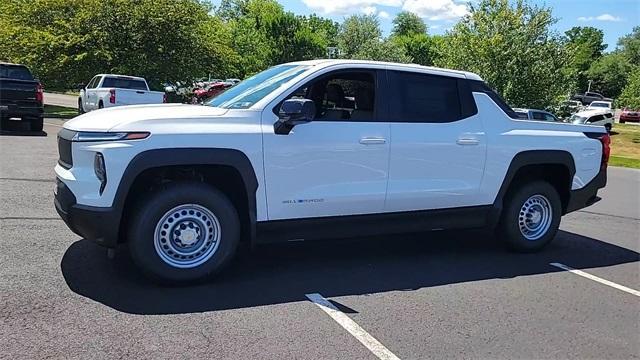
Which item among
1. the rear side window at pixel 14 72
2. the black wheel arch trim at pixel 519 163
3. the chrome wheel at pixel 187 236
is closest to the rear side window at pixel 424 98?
the black wheel arch trim at pixel 519 163

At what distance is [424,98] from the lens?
19.6ft

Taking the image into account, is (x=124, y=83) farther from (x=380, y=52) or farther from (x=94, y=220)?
(x=380, y=52)

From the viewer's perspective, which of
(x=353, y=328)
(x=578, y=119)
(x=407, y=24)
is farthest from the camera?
(x=407, y=24)

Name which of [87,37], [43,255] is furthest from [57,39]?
[43,255]

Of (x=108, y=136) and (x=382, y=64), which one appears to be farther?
(x=382, y=64)

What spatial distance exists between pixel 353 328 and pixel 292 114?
182 cm

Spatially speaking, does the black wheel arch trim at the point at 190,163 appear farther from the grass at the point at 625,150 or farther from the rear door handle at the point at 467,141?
the grass at the point at 625,150

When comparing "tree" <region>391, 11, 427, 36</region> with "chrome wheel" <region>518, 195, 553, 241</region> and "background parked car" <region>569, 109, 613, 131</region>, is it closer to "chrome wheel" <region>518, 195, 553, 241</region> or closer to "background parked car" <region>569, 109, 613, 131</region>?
"background parked car" <region>569, 109, 613, 131</region>

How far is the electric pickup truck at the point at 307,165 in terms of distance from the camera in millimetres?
4734

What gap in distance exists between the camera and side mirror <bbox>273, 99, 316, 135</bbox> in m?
4.97

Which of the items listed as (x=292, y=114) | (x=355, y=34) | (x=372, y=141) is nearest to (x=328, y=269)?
(x=372, y=141)

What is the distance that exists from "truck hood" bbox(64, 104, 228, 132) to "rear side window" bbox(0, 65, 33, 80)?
12936 mm

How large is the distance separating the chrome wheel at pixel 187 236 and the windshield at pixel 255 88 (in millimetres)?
1038

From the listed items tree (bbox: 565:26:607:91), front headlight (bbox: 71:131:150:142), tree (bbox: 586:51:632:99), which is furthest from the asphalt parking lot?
tree (bbox: 565:26:607:91)
